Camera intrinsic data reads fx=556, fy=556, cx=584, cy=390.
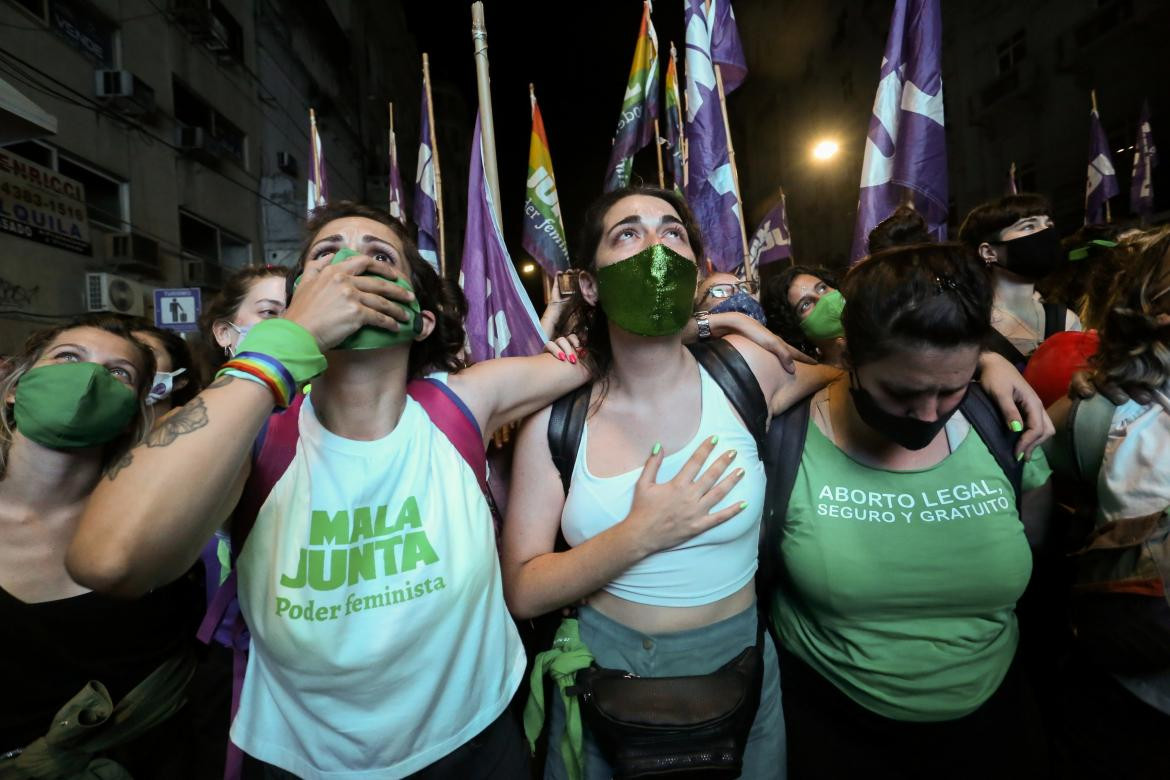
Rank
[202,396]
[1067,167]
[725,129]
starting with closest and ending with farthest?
1. [202,396]
2. [725,129]
3. [1067,167]

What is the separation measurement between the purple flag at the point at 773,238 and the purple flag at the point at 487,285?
3653 millimetres

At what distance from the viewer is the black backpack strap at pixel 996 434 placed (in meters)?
1.66

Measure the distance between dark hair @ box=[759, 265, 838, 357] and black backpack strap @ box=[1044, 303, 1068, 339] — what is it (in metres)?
1.12

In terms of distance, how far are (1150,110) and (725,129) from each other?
448 inches

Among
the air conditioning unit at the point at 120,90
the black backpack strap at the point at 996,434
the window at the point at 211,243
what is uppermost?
the air conditioning unit at the point at 120,90

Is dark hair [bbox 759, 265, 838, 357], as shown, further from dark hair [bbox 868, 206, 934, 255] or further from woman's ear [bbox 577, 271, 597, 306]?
woman's ear [bbox 577, 271, 597, 306]

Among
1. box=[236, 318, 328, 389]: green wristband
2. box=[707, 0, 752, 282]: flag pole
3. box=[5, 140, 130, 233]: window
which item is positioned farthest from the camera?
box=[5, 140, 130, 233]: window

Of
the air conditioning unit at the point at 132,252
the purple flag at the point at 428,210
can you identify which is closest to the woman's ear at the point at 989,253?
the purple flag at the point at 428,210

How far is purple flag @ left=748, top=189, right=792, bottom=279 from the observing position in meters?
6.17

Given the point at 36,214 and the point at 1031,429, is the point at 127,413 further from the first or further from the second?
the point at 36,214

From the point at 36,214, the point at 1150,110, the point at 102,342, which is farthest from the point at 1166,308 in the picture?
the point at 1150,110

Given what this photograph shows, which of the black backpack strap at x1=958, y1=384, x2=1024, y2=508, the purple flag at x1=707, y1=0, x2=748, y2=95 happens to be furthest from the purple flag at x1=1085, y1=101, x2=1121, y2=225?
the black backpack strap at x1=958, y1=384, x2=1024, y2=508

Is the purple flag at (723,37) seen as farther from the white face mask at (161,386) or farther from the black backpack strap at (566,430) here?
the white face mask at (161,386)

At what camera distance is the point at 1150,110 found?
10250mm
